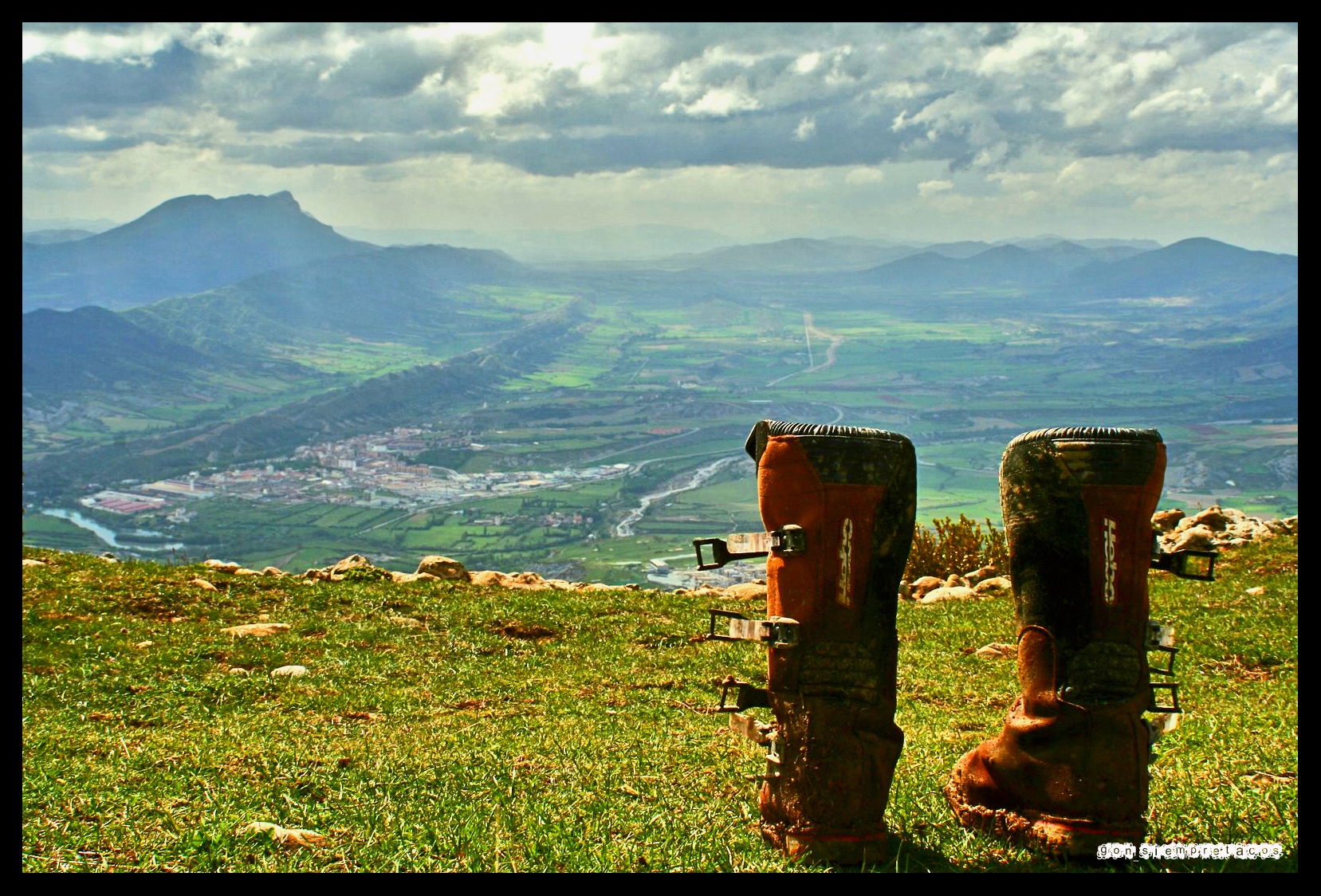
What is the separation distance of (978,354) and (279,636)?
153235 millimetres

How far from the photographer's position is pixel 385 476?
316ft

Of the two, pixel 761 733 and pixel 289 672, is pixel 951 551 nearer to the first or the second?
pixel 289 672

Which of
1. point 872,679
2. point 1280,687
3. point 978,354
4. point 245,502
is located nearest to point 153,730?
point 872,679

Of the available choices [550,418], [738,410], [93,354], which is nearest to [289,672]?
[550,418]

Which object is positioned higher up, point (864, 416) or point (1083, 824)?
point (1083, 824)

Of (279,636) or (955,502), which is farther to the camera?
(955,502)

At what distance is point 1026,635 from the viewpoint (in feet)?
14.8

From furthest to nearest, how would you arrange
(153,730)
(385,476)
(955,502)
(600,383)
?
(600,383)
(385,476)
(955,502)
(153,730)

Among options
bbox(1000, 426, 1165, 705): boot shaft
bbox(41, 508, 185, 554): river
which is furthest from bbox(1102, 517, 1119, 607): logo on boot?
bbox(41, 508, 185, 554): river

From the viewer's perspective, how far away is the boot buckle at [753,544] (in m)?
4.36

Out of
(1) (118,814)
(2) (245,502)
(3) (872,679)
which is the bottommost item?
(2) (245,502)

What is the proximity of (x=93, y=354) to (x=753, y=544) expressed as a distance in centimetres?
16703

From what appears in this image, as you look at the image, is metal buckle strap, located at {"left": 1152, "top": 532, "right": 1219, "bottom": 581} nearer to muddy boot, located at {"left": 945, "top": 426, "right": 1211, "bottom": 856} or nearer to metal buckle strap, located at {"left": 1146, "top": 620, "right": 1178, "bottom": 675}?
muddy boot, located at {"left": 945, "top": 426, "right": 1211, "bottom": 856}

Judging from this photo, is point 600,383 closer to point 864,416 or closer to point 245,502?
point 864,416
